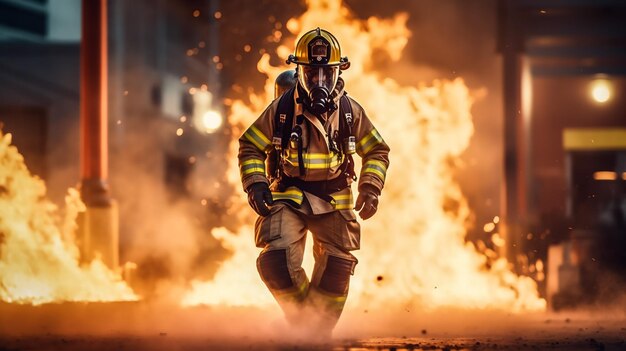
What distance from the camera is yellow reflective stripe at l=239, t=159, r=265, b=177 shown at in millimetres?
6938

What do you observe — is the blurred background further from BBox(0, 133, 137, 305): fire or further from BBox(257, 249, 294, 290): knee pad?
BBox(257, 249, 294, 290): knee pad

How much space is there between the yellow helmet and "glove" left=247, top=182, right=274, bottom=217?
0.81 m

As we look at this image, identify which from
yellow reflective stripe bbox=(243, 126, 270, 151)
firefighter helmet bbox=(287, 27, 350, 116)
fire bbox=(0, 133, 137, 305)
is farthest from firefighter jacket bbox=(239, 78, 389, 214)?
fire bbox=(0, 133, 137, 305)

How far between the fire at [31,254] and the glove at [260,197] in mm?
3446

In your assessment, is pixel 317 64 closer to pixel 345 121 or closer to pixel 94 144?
pixel 345 121

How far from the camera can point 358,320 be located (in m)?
8.24

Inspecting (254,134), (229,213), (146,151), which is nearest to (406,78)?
(229,213)

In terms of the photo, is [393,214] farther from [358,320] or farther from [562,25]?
[562,25]

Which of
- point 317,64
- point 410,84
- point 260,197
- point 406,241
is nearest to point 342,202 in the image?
point 260,197

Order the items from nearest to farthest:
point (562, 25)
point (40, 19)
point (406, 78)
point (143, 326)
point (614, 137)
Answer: point (143, 326)
point (406, 78)
point (562, 25)
point (40, 19)
point (614, 137)

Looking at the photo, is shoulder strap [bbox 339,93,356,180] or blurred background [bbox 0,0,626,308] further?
blurred background [bbox 0,0,626,308]

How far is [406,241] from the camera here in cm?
977

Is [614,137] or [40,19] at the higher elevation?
[40,19]

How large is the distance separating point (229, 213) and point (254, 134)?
7517 millimetres
